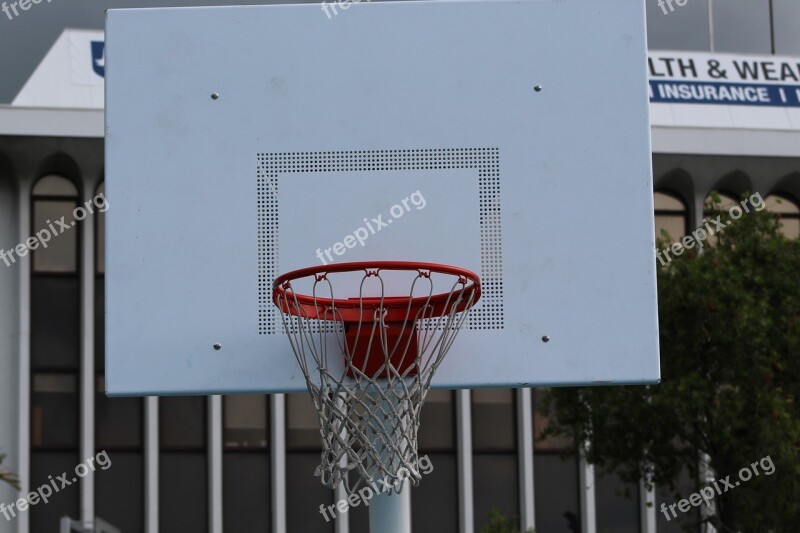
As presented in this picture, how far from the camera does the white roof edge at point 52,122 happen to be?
64.2 ft

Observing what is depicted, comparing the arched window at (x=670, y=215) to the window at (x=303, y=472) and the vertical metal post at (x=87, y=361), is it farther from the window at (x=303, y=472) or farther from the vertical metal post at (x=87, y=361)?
the vertical metal post at (x=87, y=361)

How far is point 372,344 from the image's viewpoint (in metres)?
7.56

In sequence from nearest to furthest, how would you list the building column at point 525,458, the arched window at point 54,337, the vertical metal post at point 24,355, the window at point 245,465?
1. the vertical metal post at point 24,355
2. the arched window at point 54,337
3. the window at point 245,465
4. the building column at point 525,458

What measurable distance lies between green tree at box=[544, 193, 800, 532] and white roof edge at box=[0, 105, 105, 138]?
7500 mm

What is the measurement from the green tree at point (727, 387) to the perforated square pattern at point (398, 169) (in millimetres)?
7506

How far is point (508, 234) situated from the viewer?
7695mm

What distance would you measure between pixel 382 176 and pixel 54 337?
13.8 meters

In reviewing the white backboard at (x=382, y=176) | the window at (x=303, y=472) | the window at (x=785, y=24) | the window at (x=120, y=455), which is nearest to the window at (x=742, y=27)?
the window at (x=785, y=24)

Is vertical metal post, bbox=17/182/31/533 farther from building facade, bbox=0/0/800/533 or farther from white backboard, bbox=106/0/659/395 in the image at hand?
white backboard, bbox=106/0/659/395

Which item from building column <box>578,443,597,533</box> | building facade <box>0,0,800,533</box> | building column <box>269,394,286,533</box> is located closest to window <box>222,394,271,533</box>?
building facade <box>0,0,800,533</box>

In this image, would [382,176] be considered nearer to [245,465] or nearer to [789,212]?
[245,465]

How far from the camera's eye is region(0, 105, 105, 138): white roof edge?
19.6 metres

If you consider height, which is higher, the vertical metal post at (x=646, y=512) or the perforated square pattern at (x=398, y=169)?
the perforated square pattern at (x=398, y=169)

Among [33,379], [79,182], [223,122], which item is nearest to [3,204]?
[79,182]
